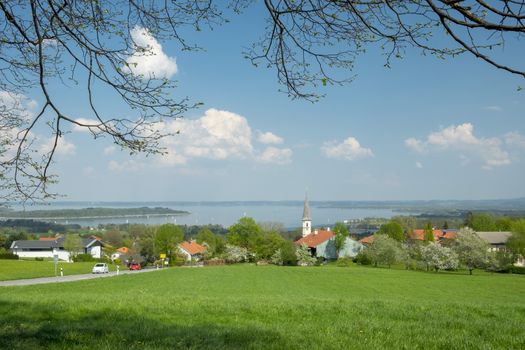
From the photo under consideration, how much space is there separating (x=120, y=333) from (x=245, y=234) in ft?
232

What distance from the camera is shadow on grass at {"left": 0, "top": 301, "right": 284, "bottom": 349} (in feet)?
17.6

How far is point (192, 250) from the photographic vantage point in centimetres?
9444

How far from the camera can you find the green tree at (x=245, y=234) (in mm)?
75812

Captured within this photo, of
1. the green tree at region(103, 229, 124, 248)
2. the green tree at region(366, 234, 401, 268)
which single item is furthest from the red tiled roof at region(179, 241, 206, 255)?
the green tree at region(366, 234, 401, 268)

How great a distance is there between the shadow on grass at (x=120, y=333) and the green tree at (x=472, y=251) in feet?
190

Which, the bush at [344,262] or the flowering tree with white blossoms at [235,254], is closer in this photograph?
the bush at [344,262]

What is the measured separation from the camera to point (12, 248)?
299 ft

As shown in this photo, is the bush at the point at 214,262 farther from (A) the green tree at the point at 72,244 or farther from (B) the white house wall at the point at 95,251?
(B) the white house wall at the point at 95,251

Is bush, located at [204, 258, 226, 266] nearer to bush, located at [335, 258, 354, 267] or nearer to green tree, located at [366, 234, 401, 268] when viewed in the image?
bush, located at [335, 258, 354, 267]

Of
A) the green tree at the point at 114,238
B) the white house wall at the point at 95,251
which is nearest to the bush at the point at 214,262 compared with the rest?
the white house wall at the point at 95,251

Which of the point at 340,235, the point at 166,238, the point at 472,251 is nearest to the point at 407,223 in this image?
the point at 340,235

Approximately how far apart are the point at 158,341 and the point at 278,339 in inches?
56.7

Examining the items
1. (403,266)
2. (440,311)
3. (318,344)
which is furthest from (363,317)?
(403,266)

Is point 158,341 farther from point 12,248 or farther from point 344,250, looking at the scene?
point 12,248
